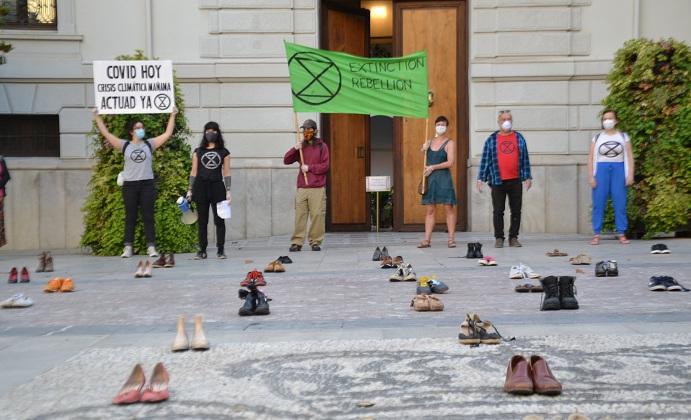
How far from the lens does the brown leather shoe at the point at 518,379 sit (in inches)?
185

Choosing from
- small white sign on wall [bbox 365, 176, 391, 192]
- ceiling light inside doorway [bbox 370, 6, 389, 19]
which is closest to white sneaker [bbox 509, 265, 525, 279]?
small white sign on wall [bbox 365, 176, 391, 192]

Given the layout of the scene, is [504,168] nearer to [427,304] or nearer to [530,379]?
[427,304]

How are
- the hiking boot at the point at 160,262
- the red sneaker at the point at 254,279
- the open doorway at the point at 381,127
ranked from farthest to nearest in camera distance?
the open doorway at the point at 381,127 → the hiking boot at the point at 160,262 → the red sneaker at the point at 254,279

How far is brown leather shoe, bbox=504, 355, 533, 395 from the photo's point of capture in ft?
15.4

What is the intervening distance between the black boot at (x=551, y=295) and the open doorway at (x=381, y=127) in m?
11.9

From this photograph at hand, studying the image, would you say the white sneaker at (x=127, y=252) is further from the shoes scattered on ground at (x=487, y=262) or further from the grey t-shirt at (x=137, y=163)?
the shoes scattered on ground at (x=487, y=262)

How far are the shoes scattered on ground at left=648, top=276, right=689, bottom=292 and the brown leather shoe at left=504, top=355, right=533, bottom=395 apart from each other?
4.21m

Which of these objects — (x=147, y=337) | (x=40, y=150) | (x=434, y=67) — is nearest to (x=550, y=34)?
(x=434, y=67)

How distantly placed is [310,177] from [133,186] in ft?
8.81

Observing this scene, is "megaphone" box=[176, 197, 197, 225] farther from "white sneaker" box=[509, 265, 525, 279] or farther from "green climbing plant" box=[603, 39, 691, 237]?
"green climbing plant" box=[603, 39, 691, 237]

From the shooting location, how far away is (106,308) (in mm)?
8586

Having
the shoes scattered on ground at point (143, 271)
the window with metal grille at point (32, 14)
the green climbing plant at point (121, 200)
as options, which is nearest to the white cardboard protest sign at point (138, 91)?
the green climbing plant at point (121, 200)

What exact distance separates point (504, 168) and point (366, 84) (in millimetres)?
2676

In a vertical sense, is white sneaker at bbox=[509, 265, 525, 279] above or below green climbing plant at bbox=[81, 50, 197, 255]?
below
